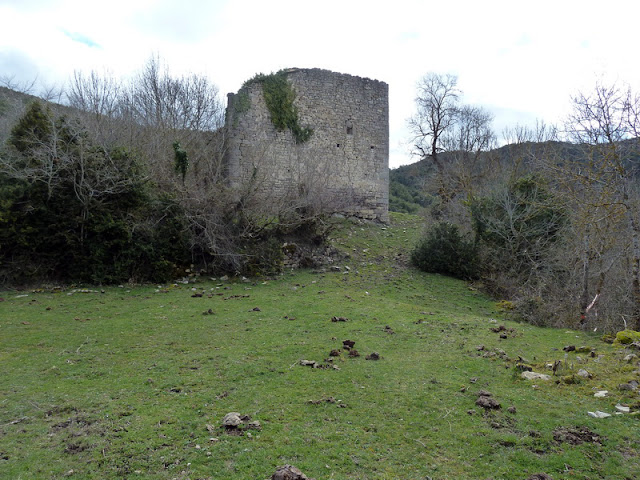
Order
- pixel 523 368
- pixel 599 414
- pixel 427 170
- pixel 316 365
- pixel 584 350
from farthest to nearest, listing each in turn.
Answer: pixel 427 170
pixel 584 350
pixel 316 365
pixel 523 368
pixel 599 414

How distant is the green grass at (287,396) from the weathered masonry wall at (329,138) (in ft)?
31.7

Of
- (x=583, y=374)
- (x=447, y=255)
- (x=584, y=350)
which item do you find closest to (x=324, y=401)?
(x=583, y=374)

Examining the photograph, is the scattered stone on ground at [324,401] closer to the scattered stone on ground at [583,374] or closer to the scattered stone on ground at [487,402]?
the scattered stone on ground at [487,402]

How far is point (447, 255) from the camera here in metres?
15.3

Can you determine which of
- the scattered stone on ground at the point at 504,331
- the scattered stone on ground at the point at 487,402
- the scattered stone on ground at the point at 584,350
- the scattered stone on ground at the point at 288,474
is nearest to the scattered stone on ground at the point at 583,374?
the scattered stone on ground at the point at 584,350

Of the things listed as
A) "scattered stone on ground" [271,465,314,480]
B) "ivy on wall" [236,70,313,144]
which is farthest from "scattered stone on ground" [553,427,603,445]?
"ivy on wall" [236,70,313,144]

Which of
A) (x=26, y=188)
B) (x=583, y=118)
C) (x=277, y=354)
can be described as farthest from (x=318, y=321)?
(x=26, y=188)

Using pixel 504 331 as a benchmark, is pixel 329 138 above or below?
above

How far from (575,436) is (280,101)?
17482 mm

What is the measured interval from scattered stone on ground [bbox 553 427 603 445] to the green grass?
56mm

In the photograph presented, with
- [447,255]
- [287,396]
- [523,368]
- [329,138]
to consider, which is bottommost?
[287,396]

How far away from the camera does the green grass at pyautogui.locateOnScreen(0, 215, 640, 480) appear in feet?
12.6

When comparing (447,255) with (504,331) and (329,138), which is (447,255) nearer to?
(504,331)

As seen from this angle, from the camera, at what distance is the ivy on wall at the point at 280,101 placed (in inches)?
753
